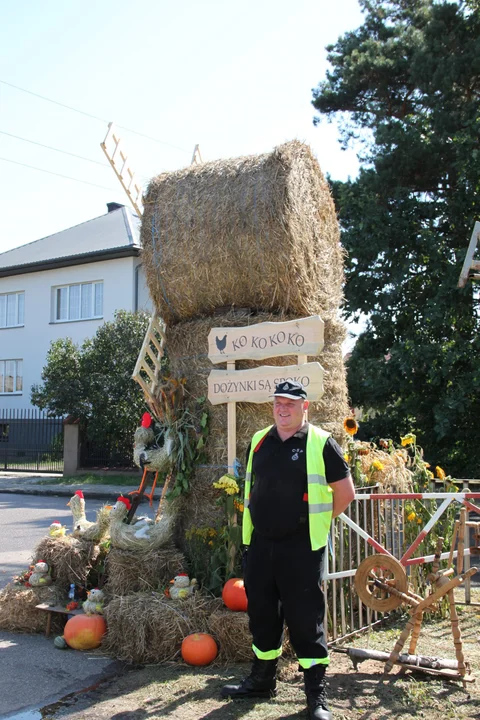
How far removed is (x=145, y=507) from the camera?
44.8 ft

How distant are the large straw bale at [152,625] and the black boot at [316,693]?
46.6 inches

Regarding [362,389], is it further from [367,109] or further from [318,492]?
[318,492]

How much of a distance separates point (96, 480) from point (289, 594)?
16.0 meters

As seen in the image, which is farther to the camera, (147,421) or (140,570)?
(147,421)

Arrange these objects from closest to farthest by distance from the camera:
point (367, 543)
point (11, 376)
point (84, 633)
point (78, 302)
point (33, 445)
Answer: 1. point (84, 633)
2. point (367, 543)
3. point (33, 445)
4. point (78, 302)
5. point (11, 376)

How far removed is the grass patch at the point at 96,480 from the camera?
60.3ft

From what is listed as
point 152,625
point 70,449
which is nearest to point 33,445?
point 70,449

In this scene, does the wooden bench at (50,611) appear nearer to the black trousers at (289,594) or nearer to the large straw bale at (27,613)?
the large straw bale at (27,613)

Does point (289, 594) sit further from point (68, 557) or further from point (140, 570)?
point (68, 557)

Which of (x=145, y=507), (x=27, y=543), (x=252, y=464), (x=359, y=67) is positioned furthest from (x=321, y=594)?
(x=359, y=67)

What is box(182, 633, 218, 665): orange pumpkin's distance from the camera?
452 centimetres

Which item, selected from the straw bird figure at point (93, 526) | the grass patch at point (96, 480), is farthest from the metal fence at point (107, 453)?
the straw bird figure at point (93, 526)

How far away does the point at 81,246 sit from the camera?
86.2ft

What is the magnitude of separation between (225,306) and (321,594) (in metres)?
2.75
